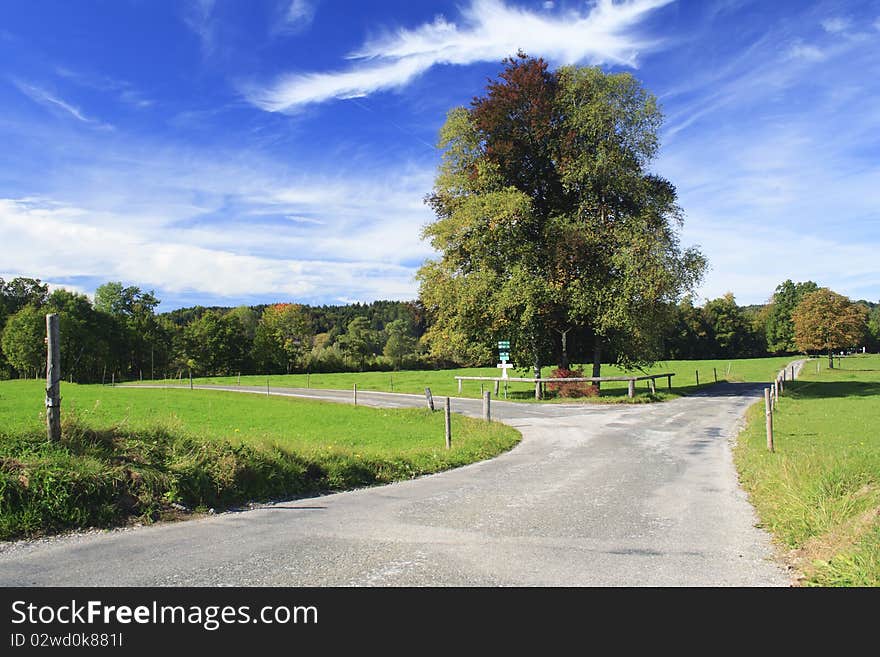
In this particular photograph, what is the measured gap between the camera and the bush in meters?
28.6

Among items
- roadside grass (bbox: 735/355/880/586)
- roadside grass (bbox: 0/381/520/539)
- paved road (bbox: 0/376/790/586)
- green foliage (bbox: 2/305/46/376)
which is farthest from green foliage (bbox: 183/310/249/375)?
A: roadside grass (bbox: 735/355/880/586)

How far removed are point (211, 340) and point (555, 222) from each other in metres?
61.4

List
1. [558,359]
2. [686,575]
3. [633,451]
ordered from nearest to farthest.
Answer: [686,575] < [633,451] < [558,359]

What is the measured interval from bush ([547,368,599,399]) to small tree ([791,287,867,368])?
44887 millimetres

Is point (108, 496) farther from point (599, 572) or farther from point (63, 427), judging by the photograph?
point (599, 572)

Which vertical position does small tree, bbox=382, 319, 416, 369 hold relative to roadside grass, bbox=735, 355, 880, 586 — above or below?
above

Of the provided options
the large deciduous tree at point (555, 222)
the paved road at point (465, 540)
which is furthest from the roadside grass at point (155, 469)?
the large deciduous tree at point (555, 222)

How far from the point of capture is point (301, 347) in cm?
8825

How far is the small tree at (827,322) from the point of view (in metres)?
59.9

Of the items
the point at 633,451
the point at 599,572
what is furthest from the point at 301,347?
the point at 599,572

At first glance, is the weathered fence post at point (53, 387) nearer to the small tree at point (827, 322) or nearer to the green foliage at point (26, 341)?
the green foliage at point (26, 341)

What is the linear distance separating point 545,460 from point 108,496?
8.17 meters

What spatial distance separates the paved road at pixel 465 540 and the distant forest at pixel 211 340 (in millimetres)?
42387

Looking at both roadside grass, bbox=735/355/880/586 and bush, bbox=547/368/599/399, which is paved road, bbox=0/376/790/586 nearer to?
roadside grass, bbox=735/355/880/586
